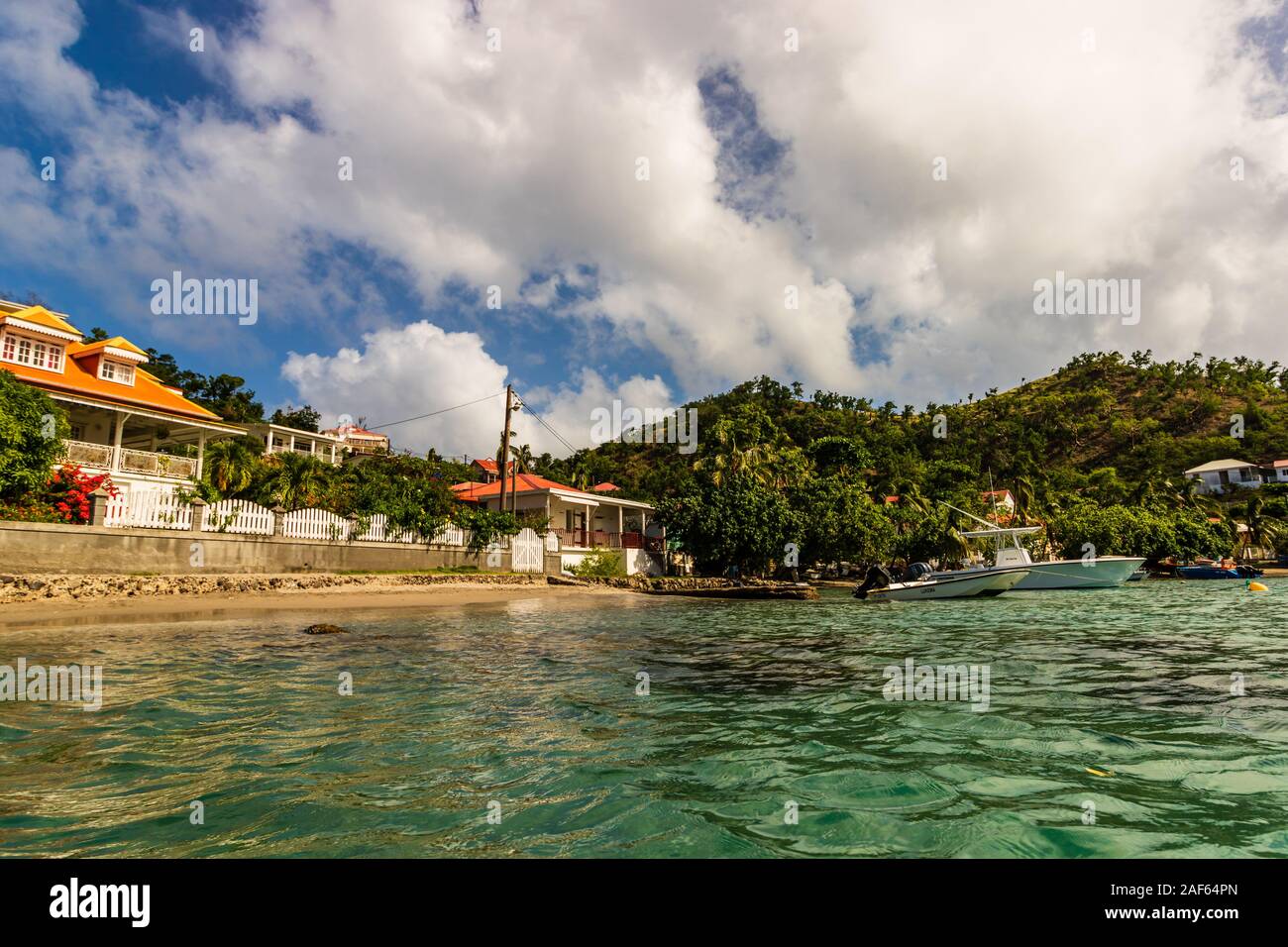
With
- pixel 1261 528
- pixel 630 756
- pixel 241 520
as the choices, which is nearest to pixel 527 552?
pixel 241 520

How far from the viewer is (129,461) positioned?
923 inches

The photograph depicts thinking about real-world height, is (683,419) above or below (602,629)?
above

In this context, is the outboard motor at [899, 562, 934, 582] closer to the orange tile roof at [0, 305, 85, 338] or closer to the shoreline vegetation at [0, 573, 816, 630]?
the shoreline vegetation at [0, 573, 816, 630]

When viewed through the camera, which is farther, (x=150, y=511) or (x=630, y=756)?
(x=150, y=511)

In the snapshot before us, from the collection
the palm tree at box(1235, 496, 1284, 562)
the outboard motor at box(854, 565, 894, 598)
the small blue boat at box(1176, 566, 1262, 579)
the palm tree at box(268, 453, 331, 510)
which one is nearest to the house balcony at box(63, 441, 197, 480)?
the palm tree at box(268, 453, 331, 510)

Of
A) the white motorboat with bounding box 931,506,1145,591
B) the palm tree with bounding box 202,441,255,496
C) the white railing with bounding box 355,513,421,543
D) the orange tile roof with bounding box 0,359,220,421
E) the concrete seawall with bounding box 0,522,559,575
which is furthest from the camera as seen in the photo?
the white motorboat with bounding box 931,506,1145,591

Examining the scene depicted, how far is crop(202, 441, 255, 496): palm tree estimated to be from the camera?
24.7 metres

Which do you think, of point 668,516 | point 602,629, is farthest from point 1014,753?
point 668,516

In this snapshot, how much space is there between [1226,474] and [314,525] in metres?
113

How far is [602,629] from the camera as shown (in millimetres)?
16031

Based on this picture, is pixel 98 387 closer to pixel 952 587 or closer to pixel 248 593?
pixel 248 593

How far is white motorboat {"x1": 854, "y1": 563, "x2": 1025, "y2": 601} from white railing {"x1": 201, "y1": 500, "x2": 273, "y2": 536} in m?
24.5

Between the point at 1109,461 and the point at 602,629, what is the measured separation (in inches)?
4012
